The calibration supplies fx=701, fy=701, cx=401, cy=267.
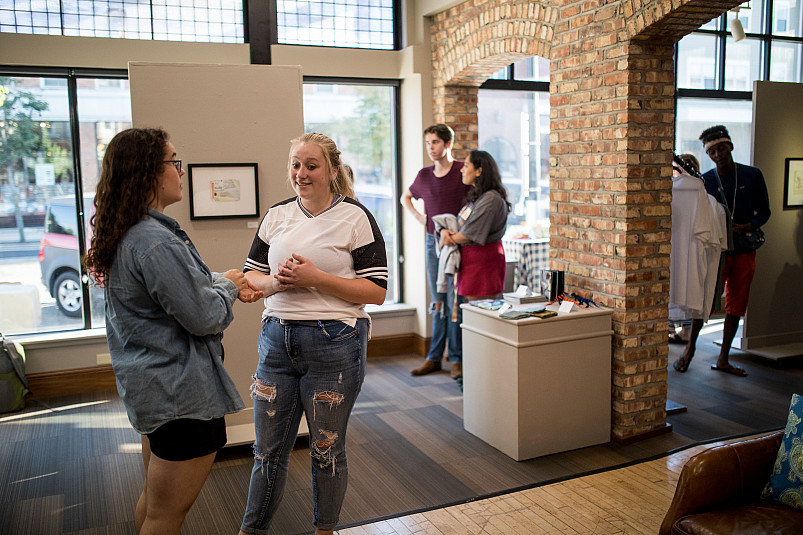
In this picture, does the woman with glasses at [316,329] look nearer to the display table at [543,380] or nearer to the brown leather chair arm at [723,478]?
the brown leather chair arm at [723,478]

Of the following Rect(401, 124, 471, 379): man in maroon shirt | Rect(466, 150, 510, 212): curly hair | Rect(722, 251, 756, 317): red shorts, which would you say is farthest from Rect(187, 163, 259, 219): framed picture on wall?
Rect(722, 251, 756, 317): red shorts

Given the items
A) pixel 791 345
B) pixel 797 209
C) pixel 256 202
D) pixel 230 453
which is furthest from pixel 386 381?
pixel 797 209

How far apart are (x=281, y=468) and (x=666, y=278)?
269 centimetres

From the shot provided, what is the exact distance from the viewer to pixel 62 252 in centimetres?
553

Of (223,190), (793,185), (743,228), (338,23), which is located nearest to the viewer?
(223,190)

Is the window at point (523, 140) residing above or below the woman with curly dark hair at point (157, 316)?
above

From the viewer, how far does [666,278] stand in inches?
167

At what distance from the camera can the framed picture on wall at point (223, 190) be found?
13.3ft

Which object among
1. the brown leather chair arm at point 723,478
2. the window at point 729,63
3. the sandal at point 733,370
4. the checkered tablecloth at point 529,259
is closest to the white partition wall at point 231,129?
the brown leather chair arm at point 723,478

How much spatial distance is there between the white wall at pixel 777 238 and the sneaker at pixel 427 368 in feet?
8.99

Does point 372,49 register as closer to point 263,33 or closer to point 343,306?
point 263,33

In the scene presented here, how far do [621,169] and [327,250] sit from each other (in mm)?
2142

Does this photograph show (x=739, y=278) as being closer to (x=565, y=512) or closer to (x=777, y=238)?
(x=777, y=238)

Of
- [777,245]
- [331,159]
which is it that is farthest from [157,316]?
[777,245]
